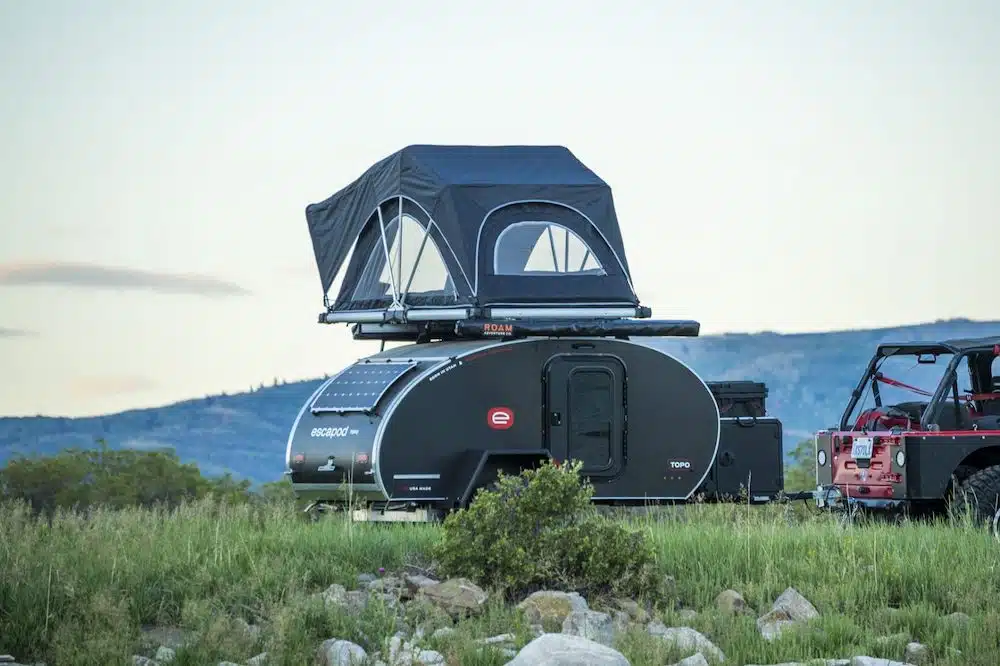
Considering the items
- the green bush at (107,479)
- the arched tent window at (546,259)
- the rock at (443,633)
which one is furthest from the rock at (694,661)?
the green bush at (107,479)

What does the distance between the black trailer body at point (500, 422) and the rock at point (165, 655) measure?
612 cm

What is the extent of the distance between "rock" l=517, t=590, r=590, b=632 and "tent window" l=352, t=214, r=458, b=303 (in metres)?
6.65

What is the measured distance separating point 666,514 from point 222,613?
8.41m

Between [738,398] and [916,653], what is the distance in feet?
32.6

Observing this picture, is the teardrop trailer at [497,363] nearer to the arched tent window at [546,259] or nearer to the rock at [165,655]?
the arched tent window at [546,259]

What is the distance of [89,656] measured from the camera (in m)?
10.1

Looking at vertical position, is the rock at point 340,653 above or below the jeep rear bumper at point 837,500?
below

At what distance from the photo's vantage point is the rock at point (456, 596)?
11.5 metres

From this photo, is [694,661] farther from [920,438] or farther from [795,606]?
[920,438]

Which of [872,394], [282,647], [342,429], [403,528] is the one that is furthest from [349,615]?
[872,394]

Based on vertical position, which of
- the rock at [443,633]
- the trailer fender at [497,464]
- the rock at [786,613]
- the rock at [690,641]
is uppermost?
the trailer fender at [497,464]

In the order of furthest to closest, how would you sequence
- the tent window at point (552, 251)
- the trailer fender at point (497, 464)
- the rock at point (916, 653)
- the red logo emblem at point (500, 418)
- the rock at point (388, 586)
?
1. the tent window at point (552, 251)
2. the red logo emblem at point (500, 418)
3. the trailer fender at point (497, 464)
4. the rock at point (388, 586)
5. the rock at point (916, 653)

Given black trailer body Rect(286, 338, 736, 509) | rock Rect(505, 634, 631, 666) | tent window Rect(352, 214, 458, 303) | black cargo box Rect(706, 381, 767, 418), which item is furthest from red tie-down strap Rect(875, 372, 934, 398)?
rock Rect(505, 634, 631, 666)

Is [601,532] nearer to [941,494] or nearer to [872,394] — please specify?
[941,494]
